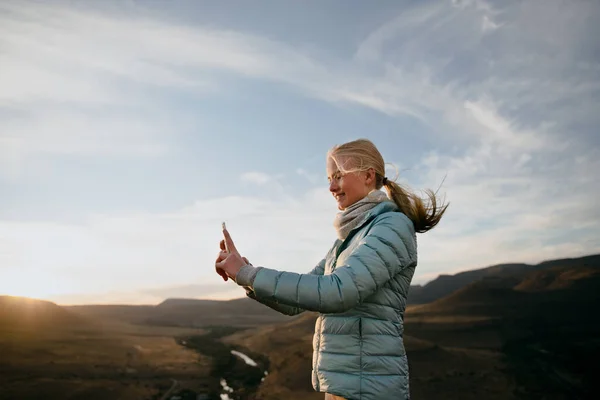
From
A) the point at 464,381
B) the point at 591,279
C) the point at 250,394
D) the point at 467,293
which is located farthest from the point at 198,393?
the point at 591,279

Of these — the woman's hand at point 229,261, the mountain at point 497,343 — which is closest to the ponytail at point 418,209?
the woman's hand at point 229,261

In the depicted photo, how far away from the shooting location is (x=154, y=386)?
1669 centimetres

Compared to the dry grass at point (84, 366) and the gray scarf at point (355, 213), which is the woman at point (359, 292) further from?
the dry grass at point (84, 366)

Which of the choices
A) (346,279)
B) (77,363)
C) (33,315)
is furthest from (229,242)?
(33,315)

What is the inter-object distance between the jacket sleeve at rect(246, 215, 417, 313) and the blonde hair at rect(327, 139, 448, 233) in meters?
0.42

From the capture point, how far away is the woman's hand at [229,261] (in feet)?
7.95

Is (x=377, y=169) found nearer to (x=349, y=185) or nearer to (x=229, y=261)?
(x=349, y=185)

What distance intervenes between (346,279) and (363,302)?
335mm

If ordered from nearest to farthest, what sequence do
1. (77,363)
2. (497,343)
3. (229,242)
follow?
(229,242) → (77,363) → (497,343)

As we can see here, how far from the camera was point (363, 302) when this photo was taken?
251 cm

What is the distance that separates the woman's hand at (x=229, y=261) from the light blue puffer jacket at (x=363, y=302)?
0.16 metres

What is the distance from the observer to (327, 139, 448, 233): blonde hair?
9.31ft

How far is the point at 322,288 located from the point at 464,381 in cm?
1726

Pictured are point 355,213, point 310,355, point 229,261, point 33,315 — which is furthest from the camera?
point 33,315
